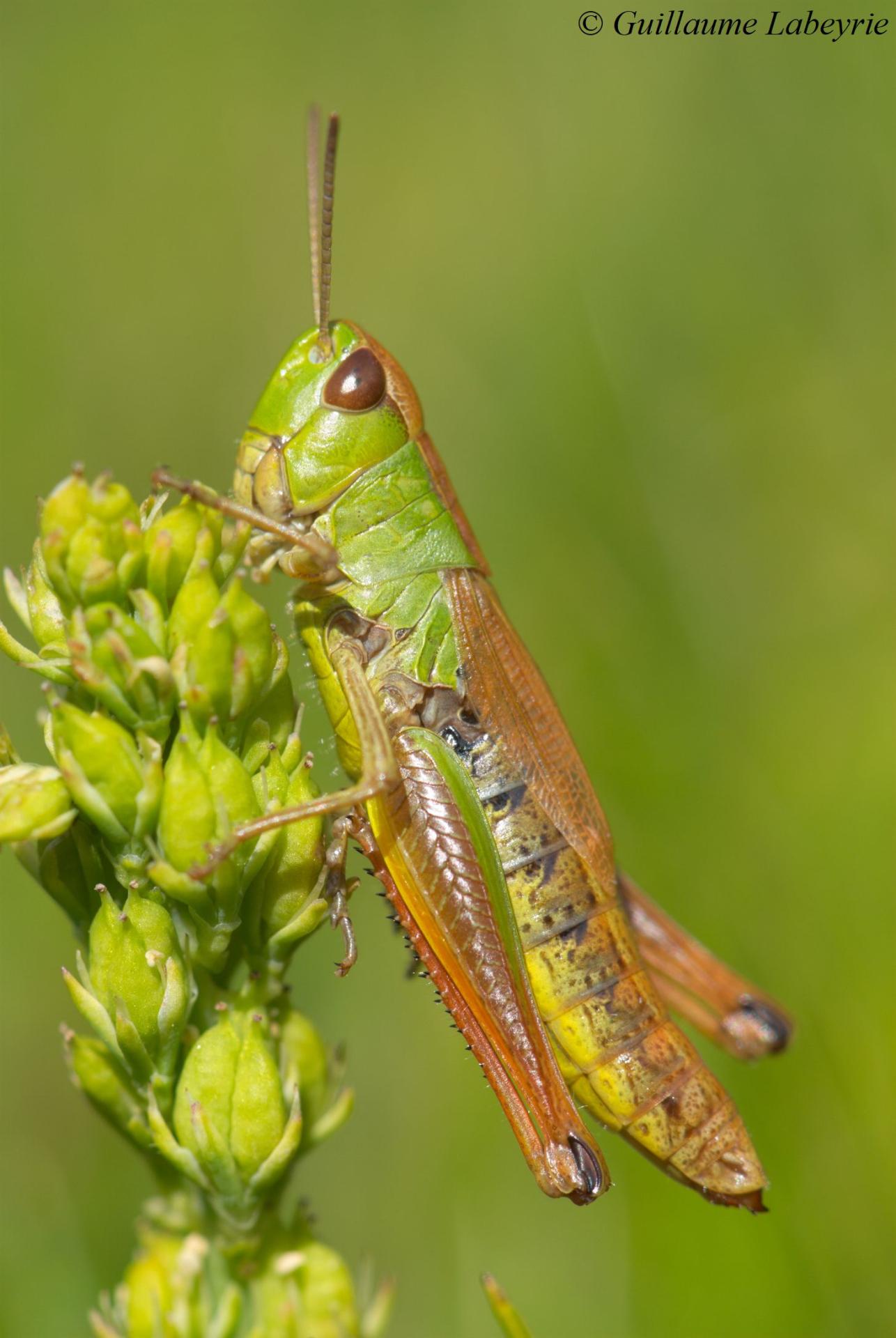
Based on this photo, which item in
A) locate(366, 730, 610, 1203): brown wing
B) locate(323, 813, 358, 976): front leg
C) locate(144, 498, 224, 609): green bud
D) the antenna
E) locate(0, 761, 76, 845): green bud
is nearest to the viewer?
locate(0, 761, 76, 845): green bud

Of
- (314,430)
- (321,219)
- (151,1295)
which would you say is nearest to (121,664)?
(151,1295)

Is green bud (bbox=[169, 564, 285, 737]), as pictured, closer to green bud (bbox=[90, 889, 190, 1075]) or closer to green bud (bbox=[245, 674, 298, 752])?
green bud (bbox=[245, 674, 298, 752])

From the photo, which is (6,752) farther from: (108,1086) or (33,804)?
(108,1086)

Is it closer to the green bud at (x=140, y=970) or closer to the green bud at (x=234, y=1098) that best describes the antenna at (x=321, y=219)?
the green bud at (x=140, y=970)

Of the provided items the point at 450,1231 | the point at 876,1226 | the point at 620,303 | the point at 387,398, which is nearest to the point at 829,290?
the point at 620,303

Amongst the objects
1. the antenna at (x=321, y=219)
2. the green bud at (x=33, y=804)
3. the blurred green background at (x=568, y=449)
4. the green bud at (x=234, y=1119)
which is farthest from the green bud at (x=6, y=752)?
the antenna at (x=321, y=219)

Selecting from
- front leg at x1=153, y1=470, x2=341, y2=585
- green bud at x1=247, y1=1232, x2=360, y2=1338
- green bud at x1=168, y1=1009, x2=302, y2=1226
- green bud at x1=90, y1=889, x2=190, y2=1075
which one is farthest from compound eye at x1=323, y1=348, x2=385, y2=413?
green bud at x1=247, y1=1232, x2=360, y2=1338
